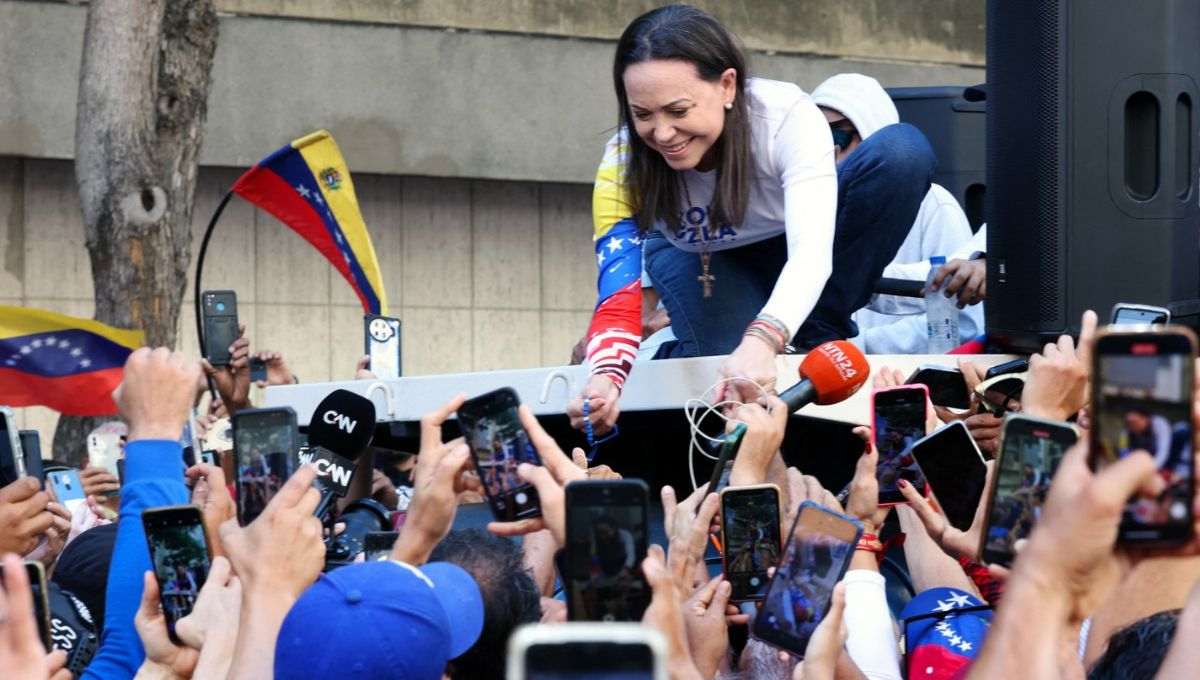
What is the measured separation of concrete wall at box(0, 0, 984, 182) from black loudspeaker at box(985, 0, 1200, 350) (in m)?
6.49

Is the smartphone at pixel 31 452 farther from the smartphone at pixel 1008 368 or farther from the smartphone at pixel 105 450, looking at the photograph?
the smartphone at pixel 105 450

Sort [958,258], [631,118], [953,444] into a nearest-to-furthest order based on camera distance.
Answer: [953,444], [631,118], [958,258]

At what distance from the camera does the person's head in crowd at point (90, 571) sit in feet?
12.0

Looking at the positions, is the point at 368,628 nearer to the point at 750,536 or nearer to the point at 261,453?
the point at 261,453

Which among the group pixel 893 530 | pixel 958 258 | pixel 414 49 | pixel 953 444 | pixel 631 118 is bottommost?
pixel 893 530

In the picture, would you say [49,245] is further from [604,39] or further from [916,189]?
[916,189]

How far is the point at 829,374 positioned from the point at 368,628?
157cm

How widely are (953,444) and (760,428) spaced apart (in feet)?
1.32

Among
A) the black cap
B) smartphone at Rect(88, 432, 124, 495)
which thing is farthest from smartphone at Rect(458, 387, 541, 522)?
smartphone at Rect(88, 432, 124, 495)

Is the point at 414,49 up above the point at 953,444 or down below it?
above

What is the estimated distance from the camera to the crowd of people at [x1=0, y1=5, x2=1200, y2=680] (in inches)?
71.2

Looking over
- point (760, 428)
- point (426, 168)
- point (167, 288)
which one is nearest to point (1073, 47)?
point (760, 428)

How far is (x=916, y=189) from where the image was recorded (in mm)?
4453

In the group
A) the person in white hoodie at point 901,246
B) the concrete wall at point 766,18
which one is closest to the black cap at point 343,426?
the person in white hoodie at point 901,246
